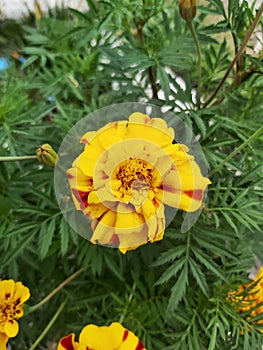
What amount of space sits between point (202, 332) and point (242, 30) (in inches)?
13.6

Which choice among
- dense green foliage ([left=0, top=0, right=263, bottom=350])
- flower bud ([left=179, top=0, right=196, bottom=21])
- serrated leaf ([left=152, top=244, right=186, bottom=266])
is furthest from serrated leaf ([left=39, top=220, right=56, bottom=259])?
flower bud ([left=179, top=0, right=196, bottom=21])

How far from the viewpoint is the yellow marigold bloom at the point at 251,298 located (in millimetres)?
634

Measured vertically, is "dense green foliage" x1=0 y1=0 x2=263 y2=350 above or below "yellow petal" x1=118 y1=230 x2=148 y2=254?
below

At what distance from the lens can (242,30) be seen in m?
0.67

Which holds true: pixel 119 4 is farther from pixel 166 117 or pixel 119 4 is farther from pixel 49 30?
pixel 49 30

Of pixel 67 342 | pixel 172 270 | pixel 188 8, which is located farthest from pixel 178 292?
pixel 188 8

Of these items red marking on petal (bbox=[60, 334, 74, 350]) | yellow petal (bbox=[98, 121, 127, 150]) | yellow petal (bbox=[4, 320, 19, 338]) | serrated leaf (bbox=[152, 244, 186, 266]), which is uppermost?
yellow petal (bbox=[98, 121, 127, 150])

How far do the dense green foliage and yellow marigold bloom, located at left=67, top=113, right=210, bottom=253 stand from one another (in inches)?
5.3

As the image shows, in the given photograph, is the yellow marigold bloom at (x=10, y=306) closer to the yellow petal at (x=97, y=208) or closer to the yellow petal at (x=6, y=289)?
the yellow petal at (x=6, y=289)

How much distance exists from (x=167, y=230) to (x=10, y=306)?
175mm

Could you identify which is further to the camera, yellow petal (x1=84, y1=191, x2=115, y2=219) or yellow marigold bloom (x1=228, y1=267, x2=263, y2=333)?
yellow marigold bloom (x1=228, y1=267, x2=263, y2=333)

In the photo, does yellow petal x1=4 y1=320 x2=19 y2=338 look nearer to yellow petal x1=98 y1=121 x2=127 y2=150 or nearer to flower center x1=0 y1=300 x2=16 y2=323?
flower center x1=0 y1=300 x2=16 y2=323

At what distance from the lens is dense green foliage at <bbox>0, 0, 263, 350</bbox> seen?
0.62m

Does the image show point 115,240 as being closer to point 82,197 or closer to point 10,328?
point 82,197
